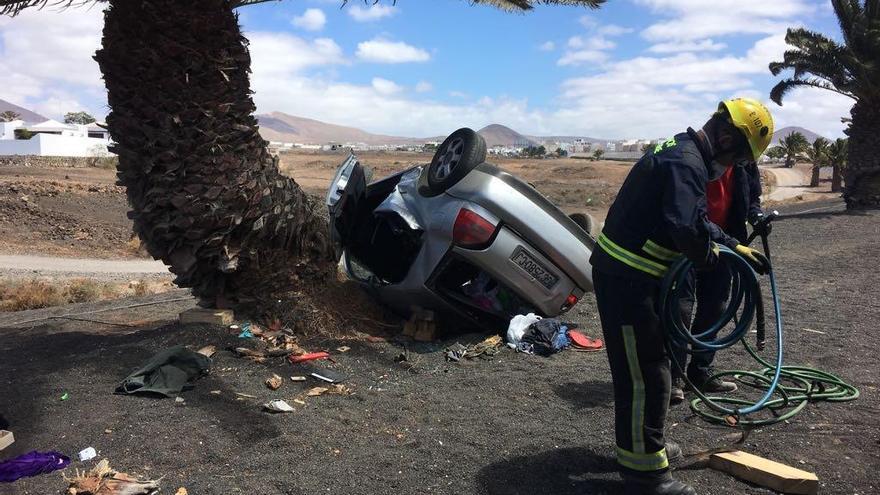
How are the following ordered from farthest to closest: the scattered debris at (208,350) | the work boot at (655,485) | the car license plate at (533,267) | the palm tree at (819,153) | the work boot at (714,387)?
the palm tree at (819,153)
the car license plate at (533,267)
the scattered debris at (208,350)
the work boot at (714,387)
the work boot at (655,485)

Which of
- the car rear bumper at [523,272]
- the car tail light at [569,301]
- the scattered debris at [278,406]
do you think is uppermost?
the car rear bumper at [523,272]

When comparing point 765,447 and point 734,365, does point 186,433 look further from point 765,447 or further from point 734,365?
point 734,365

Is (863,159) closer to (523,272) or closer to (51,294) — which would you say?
(523,272)

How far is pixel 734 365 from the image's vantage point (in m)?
5.17

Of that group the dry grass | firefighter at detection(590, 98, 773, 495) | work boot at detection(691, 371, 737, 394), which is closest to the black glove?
firefighter at detection(590, 98, 773, 495)

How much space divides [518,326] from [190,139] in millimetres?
3062

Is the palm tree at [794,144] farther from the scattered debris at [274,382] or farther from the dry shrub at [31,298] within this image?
the scattered debris at [274,382]

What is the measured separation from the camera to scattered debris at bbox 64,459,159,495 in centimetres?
302

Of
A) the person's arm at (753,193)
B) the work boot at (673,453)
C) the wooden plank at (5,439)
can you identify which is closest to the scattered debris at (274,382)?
the wooden plank at (5,439)

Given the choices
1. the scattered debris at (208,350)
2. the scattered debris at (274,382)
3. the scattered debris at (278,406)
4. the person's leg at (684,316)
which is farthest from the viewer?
the scattered debris at (208,350)

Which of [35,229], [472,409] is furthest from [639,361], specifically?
[35,229]

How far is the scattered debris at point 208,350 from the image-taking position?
4984 millimetres

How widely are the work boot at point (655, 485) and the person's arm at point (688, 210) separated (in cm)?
103

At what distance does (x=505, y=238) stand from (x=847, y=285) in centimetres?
514
